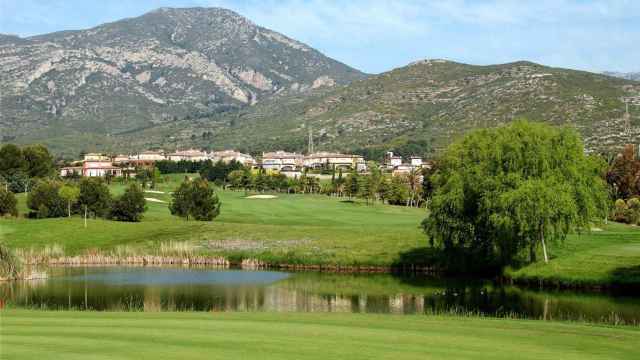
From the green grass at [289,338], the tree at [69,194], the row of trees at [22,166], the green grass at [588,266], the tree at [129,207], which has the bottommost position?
the green grass at [588,266]

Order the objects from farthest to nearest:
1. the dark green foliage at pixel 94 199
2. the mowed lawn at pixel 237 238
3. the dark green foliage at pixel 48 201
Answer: the dark green foliage at pixel 94 199 → the dark green foliage at pixel 48 201 → the mowed lawn at pixel 237 238

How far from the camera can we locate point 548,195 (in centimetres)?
5772

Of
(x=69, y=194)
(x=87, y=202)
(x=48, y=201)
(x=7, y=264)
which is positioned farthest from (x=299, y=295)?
(x=48, y=201)

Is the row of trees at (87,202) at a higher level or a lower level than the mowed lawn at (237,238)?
higher

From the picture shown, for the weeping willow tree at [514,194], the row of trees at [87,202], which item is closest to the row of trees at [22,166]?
the row of trees at [87,202]

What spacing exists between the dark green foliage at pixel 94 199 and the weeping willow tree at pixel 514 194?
48.9 metres

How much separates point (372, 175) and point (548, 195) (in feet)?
282

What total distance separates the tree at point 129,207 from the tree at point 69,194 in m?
4.39

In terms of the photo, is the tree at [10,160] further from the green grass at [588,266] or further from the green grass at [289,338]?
the green grass at [289,338]

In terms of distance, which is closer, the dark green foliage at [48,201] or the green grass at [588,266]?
the green grass at [588,266]

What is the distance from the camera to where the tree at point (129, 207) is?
3804 inches

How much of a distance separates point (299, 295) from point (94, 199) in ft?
182

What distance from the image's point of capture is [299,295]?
50531 millimetres

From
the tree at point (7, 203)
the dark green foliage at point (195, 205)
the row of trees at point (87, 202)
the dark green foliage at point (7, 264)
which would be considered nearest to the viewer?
the dark green foliage at point (7, 264)
